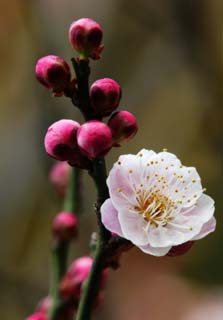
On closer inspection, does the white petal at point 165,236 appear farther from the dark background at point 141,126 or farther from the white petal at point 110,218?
the dark background at point 141,126

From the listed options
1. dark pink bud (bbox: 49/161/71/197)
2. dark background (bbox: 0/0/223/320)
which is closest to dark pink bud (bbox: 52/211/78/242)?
dark pink bud (bbox: 49/161/71/197)

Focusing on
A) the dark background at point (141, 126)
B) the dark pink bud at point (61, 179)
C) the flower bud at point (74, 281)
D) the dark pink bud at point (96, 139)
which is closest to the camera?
the dark pink bud at point (96, 139)

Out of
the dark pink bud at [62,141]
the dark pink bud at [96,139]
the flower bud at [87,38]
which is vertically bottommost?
the dark pink bud at [62,141]

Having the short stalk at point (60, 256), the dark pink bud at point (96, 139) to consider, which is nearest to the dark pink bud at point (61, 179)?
the short stalk at point (60, 256)

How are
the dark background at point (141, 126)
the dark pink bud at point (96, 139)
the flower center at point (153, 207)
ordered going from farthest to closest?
the dark background at point (141, 126)
the flower center at point (153, 207)
the dark pink bud at point (96, 139)

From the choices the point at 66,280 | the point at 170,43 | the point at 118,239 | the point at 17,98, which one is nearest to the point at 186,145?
the point at 170,43

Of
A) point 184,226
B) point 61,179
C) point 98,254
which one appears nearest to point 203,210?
point 184,226

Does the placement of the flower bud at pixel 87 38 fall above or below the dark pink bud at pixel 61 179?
above
